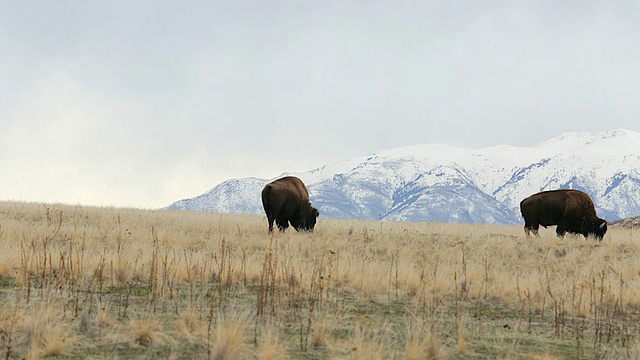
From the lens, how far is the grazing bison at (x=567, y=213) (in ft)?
72.5

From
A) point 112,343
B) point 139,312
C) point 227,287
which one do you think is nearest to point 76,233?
point 227,287

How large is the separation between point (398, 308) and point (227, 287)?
8.28 feet

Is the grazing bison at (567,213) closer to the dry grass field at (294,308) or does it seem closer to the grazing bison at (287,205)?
the dry grass field at (294,308)

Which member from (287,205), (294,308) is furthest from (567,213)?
(294,308)

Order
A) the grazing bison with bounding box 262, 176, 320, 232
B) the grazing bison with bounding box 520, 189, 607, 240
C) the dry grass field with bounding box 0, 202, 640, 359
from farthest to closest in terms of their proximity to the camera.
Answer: the grazing bison with bounding box 520, 189, 607, 240 < the grazing bison with bounding box 262, 176, 320, 232 < the dry grass field with bounding box 0, 202, 640, 359

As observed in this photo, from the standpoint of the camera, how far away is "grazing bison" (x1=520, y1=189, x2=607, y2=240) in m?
22.1

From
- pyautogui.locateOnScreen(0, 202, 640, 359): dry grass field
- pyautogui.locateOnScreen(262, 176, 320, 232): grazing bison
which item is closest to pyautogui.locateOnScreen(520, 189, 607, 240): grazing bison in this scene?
pyautogui.locateOnScreen(0, 202, 640, 359): dry grass field

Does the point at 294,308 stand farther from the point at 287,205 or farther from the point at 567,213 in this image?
the point at 567,213

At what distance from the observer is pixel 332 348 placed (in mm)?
5211

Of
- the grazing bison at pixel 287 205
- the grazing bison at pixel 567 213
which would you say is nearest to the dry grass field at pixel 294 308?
the grazing bison at pixel 287 205

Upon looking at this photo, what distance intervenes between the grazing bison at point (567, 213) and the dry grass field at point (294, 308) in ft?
26.4

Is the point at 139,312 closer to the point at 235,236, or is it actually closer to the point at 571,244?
the point at 235,236

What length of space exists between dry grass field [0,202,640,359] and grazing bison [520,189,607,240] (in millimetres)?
8045

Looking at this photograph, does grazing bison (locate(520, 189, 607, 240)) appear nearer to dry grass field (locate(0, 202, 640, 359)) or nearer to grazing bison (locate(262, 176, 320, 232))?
dry grass field (locate(0, 202, 640, 359))
